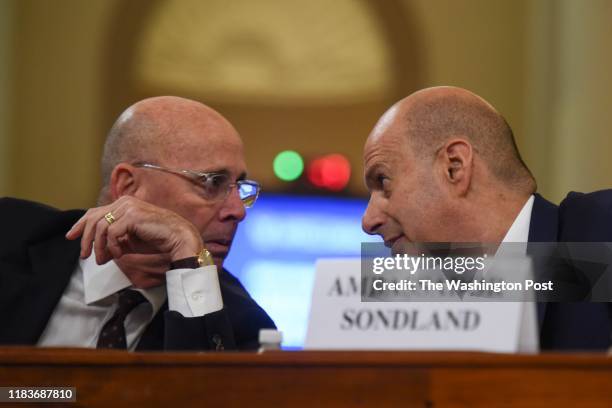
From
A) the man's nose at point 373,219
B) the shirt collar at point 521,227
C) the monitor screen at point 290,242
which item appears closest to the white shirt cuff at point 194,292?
A: the man's nose at point 373,219

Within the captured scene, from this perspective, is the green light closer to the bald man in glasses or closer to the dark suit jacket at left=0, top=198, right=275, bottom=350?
the bald man in glasses

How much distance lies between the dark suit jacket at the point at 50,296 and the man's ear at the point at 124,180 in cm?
12

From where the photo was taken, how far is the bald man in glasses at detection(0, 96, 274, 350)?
212 centimetres

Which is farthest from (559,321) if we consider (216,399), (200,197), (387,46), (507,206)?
(387,46)

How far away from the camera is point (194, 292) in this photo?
2090mm

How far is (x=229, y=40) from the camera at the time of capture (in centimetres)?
597

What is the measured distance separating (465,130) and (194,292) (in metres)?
0.71

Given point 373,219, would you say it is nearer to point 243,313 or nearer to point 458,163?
Answer: point 458,163

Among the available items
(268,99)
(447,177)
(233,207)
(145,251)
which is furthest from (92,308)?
(268,99)

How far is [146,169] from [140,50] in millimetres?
3265

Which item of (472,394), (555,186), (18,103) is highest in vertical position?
(472,394)

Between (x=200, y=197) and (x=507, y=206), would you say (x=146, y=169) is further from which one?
(x=507, y=206)

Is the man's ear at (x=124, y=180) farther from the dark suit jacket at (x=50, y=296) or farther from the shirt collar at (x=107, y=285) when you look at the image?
the shirt collar at (x=107, y=285)

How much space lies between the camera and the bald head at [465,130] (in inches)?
89.7
